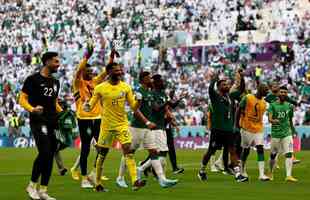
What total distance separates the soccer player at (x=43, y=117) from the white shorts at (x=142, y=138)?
2.71m

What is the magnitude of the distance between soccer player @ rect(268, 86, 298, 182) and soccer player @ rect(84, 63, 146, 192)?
4.49 metres

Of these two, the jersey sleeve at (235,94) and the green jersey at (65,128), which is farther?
the jersey sleeve at (235,94)

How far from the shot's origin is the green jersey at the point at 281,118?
784 inches

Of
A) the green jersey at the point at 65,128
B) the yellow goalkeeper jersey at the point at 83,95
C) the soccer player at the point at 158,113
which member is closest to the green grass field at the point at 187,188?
the soccer player at the point at 158,113

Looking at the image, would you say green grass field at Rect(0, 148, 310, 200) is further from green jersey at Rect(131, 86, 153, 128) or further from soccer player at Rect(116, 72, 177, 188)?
green jersey at Rect(131, 86, 153, 128)

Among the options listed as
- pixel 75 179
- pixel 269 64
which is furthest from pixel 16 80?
pixel 75 179

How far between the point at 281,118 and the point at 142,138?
377 cm

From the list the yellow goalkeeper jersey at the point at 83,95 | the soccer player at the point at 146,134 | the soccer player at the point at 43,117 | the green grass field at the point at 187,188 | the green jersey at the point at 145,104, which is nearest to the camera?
the soccer player at the point at 43,117

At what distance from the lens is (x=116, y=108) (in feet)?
53.9

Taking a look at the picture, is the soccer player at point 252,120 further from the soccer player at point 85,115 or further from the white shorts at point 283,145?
the soccer player at point 85,115

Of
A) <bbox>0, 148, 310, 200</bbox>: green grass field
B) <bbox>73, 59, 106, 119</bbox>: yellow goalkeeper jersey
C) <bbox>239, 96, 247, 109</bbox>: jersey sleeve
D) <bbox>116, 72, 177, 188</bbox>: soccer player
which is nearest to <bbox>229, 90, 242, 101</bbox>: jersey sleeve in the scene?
<bbox>239, 96, 247, 109</bbox>: jersey sleeve

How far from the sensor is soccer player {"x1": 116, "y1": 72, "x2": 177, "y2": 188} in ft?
56.3

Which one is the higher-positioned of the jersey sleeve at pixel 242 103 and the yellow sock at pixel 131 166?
the jersey sleeve at pixel 242 103

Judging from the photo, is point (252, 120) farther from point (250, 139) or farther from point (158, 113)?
point (158, 113)
